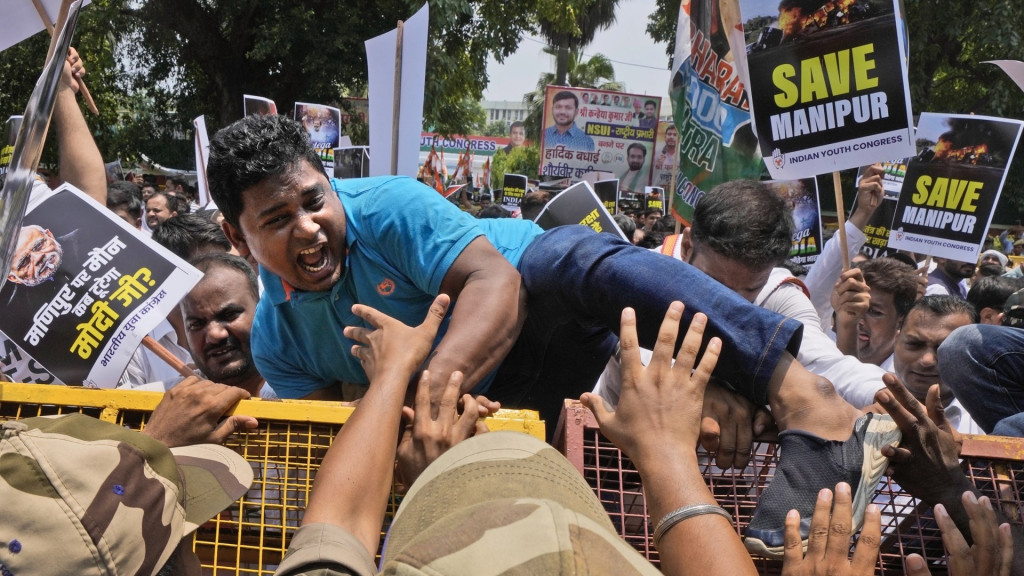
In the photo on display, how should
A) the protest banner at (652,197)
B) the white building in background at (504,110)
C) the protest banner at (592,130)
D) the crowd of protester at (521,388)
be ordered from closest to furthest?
the crowd of protester at (521,388) < the protest banner at (592,130) < the protest banner at (652,197) < the white building in background at (504,110)

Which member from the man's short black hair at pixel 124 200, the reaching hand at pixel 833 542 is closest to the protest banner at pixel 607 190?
the man's short black hair at pixel 124 200

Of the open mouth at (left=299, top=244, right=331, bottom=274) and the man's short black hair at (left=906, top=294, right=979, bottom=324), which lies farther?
the man's short black hair at (left=906, top=294, right=979, bottom=324)

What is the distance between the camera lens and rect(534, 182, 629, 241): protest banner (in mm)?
5152

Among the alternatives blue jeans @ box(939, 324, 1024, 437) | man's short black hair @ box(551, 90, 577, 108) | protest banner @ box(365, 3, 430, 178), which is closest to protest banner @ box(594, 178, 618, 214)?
man's short black hair @ box(551, 90, 577, 108)

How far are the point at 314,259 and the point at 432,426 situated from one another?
2.50 feet

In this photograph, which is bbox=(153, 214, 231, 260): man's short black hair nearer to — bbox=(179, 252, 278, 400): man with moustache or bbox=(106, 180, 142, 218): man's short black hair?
bbox=(179, 252, 278, 400): man with moustache

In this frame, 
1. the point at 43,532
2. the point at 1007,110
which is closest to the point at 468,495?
the point at 43,532

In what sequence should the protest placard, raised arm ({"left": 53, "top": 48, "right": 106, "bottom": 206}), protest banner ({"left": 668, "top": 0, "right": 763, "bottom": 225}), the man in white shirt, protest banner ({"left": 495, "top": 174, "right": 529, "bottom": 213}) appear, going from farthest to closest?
protest banner ({"left": 495, "top": 174, "right": 529, "bottom": 213}), protest banner ({"left": 668, "top": 0, "right": 763, "bottom": 225}), the man in white shirt, raised arm ({"left": 53, "top": 48, "right": 106, "bottom": 206}), the protest placard

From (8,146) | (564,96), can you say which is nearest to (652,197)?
(564,96)

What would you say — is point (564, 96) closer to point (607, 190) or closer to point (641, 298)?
point (607, 190)

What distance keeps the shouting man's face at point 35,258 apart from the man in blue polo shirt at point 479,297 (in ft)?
1.69

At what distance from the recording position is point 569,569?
0.75 m

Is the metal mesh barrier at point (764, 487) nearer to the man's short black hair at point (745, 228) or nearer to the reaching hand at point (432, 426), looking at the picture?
the reaching hand at point (432, 426)

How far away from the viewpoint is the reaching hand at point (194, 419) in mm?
1729
